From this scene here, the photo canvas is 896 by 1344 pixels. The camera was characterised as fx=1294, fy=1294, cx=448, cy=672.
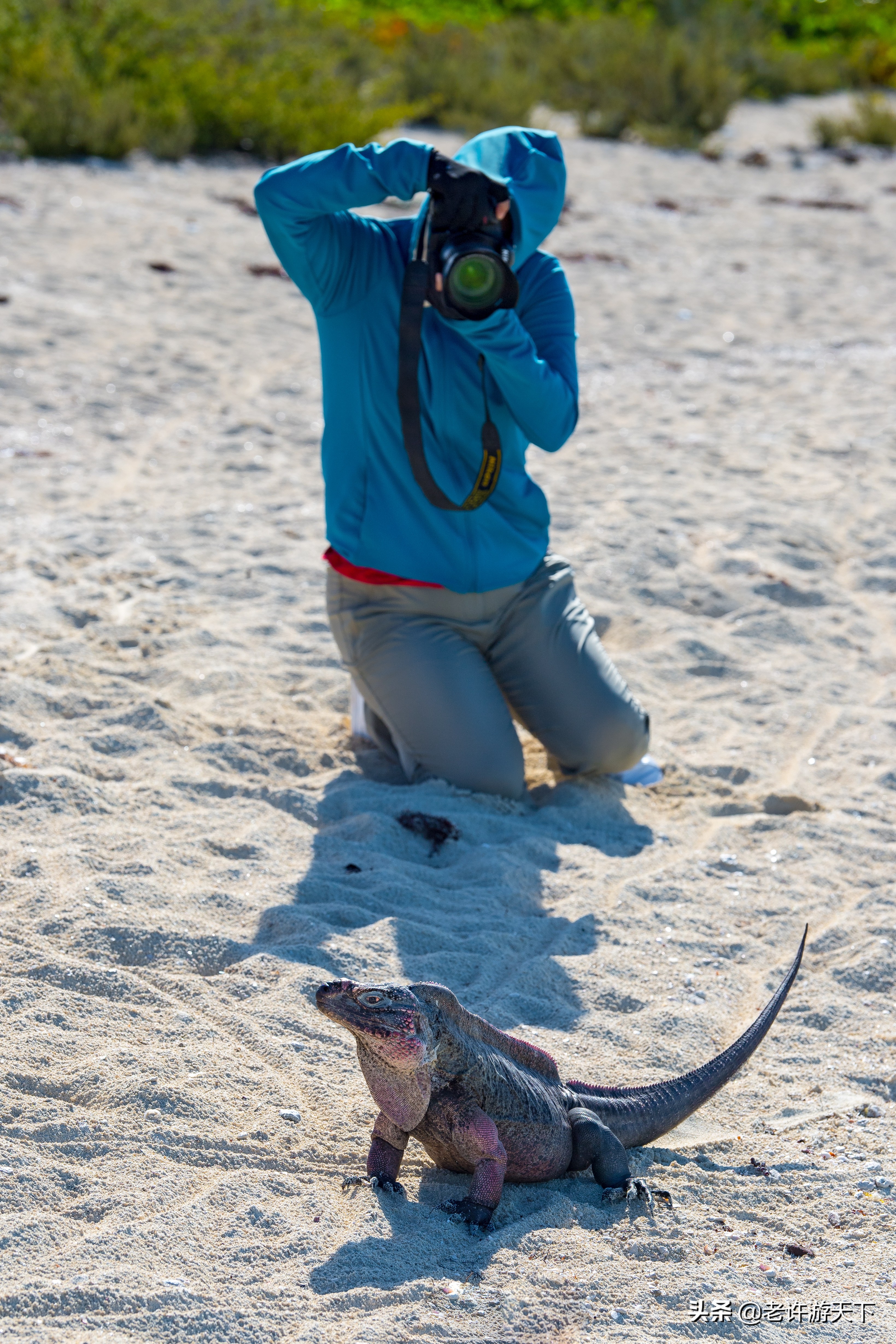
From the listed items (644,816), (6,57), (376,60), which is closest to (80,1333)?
(644,816)

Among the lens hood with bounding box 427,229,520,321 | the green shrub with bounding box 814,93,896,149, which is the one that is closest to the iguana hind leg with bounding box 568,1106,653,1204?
the lens hood with bounding box 427,229,520,321

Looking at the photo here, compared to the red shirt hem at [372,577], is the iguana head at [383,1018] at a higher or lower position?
lower

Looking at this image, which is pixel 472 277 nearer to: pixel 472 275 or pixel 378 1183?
pixel 472 275

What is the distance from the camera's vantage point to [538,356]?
3.76m

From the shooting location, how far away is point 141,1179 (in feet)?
7.34

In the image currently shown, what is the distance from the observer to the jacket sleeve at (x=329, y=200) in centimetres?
342

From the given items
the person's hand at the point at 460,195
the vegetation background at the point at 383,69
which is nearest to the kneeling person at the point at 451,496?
the person's hand at the point at 460,195

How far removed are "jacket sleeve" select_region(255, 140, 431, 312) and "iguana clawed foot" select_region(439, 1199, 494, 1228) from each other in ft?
7.63

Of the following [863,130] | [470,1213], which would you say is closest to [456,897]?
[470,1213]

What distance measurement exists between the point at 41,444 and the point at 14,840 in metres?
3.26

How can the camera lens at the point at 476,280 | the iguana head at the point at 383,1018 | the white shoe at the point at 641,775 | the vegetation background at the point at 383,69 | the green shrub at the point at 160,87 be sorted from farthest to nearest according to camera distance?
1. the vegetation background at the point at 383,69
2. the green shrub at the point at 160,87
3. the white shoe at the point at 641,775
4. the camera lens at the point at 476,280
5. the iguana head at the point at 383,1018

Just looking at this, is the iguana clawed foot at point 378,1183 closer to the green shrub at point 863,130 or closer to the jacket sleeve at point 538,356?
the jacket sleeve at point 538,356

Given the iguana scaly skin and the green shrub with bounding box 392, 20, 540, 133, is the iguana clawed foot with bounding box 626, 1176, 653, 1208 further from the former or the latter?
the green shrub with bounding box 392, 20, 540, 133

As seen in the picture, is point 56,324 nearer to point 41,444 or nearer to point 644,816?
point 41,444
